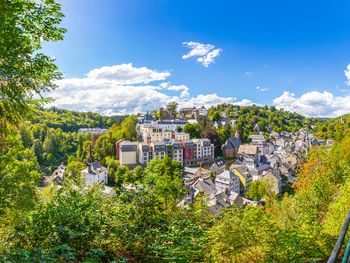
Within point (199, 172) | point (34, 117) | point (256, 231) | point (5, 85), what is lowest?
point (199, 172)

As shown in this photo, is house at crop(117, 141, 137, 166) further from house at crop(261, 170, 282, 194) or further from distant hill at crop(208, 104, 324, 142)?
distant hill at crop(208, 104, 324, 142)

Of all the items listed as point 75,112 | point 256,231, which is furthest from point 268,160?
point 75,112

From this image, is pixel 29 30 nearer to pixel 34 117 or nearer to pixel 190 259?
pixel 34 117

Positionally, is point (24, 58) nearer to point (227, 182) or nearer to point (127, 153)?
point (227, 182)

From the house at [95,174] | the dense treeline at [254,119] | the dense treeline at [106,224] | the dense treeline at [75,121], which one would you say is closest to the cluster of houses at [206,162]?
the house at [95,174]

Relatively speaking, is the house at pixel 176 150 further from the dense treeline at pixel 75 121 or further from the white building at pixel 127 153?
the dense treeline at pixel 75 121

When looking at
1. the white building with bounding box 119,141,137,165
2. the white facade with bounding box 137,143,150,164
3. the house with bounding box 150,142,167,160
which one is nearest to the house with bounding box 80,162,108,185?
the white building with bounding box 119,141,137,165

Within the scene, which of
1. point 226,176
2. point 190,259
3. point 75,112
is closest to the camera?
point 190,259
